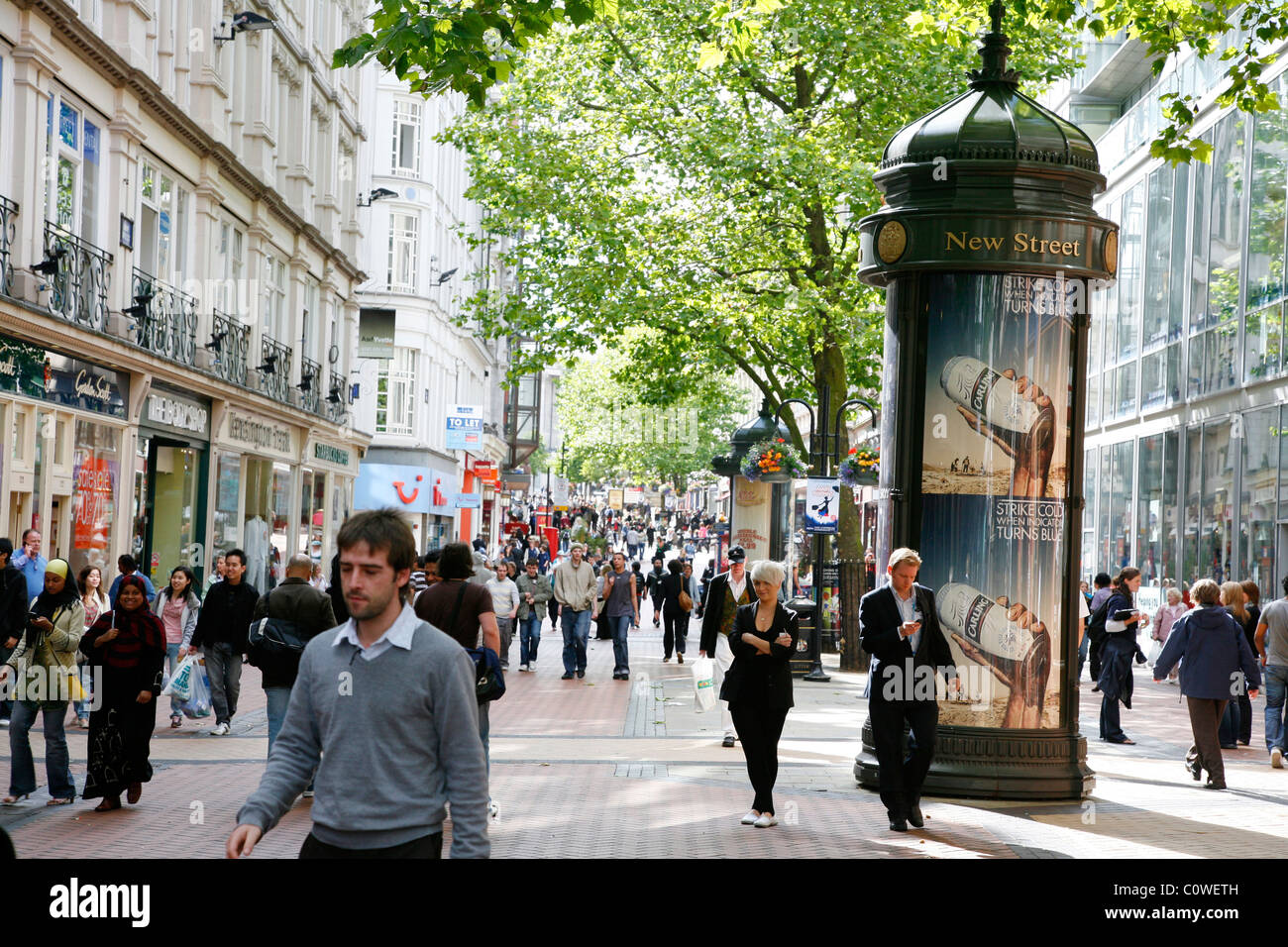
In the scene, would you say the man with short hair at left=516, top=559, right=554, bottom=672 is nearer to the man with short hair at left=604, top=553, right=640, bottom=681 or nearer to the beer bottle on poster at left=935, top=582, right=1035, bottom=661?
the man with short hair at left=604, top=553, right=640, bottom=681

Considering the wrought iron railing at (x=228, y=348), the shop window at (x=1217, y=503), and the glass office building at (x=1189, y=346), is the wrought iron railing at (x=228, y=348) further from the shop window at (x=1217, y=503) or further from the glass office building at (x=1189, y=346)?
the shop window at (x=1217, y=503)

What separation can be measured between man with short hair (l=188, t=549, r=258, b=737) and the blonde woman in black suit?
581 cm

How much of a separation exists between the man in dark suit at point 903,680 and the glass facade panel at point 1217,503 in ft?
58.5

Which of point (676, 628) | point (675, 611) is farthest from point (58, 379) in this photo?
point (676, 628)

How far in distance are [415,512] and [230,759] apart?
35.8m

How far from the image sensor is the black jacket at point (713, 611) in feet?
36.2

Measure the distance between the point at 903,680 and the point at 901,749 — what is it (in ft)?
1.40

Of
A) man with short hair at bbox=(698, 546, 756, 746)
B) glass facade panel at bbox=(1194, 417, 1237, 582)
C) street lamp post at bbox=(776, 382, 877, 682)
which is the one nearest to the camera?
man with short hair at bbox=(698, 546, 756, 746)

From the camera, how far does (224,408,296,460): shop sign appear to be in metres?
27.5

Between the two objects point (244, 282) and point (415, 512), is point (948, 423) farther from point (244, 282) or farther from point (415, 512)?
point (415, 512)

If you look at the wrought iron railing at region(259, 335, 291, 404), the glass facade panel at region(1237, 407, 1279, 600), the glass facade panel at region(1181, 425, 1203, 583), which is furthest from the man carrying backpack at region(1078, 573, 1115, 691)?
the wrought iron railing at region(259, 335, 291, 404)

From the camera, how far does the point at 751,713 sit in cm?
990
